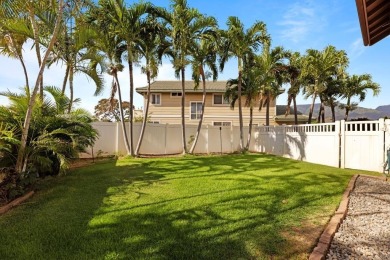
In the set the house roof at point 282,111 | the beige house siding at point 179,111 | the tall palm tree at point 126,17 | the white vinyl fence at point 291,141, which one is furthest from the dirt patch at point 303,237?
the house roof at point 282,111

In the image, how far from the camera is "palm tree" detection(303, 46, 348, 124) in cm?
1961

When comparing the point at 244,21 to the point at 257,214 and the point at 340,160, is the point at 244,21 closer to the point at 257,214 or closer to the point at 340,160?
the point at 340,160

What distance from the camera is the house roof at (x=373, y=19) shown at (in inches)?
155

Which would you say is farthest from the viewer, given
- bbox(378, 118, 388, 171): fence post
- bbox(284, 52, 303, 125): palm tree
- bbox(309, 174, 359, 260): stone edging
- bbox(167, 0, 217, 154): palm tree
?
bbox(284, 52, 303, 125): palm tree

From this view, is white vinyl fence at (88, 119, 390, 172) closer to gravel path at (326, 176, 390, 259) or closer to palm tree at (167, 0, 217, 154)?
gravel path at (326, 176, 390, 259)

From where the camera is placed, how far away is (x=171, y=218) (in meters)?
4.61

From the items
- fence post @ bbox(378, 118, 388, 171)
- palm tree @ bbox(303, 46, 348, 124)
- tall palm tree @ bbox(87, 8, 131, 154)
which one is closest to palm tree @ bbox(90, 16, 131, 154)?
tall palm tree @ bbox(87, 8, 131, 154)

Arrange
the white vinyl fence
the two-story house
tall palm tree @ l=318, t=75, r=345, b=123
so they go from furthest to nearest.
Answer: the two-story house < tall palm tree @ l=318, t=75, r=345, b=123 < the white vinyl fence

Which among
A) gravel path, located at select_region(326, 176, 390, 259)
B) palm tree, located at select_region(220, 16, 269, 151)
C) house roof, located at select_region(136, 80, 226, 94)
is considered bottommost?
gravel path, located at select_region(326, 176, 390, 259)

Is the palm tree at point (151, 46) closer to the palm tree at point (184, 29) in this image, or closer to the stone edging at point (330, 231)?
the palm tree at point (184, 29)

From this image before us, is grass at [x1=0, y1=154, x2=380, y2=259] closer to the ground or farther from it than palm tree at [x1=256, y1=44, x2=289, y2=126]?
closer to the ground

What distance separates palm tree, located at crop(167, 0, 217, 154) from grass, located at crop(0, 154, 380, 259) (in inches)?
332

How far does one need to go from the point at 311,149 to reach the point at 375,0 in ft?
29.8

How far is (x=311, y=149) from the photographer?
12359 mm
